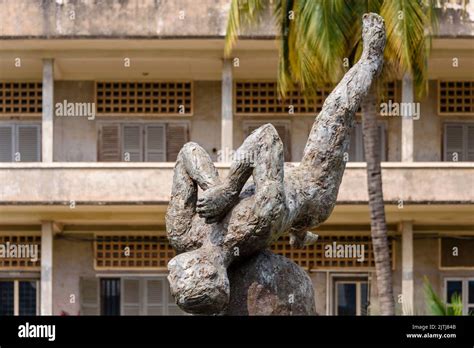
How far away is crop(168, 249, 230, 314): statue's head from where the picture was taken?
11.3 m

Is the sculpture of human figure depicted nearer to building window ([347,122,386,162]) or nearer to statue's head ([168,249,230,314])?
statue's head ([168,249,230,314])

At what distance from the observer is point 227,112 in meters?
28.1

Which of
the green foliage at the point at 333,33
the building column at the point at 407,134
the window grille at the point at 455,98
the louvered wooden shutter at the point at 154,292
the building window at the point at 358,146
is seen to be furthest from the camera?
the window grille at the point at 455,98

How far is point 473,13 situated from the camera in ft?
89.5

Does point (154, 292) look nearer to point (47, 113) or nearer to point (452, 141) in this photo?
point (47, 113)

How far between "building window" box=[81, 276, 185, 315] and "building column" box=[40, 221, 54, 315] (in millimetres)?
1394

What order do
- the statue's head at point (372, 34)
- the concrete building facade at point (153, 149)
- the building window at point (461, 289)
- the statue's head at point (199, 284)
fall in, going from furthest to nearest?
1. the building window at point (461, 289)
2. the concrete building facade at point (153, 149)
3. the statue's head at point (372, 34)
4. the statue's head at point (199, 284)

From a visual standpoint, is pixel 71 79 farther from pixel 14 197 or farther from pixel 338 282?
pixel 338 282

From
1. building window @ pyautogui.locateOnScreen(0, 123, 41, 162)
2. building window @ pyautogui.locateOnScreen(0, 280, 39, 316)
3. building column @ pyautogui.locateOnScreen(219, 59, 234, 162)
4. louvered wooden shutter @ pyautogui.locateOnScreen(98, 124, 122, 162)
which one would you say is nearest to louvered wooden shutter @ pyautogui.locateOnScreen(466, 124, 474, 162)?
building column @ pyautogui.locateOnScreen(219, 59, 234, 162)

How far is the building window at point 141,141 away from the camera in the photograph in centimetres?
3011

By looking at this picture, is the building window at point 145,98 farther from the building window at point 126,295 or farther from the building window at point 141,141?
the building window at point 126,295

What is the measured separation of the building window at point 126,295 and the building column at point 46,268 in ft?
4.57

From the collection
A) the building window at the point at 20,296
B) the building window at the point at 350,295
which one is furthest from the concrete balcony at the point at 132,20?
the building window at the point at 350,295

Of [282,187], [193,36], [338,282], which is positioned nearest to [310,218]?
[282,187]
